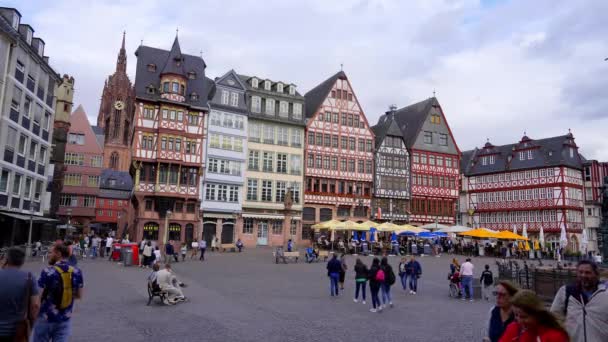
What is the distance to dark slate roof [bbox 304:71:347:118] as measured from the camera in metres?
49.8

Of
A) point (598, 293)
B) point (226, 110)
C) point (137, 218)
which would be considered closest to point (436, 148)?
point (226, 110)

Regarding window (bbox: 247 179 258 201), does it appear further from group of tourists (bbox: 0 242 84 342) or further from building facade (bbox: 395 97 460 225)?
group of tourists (bbox: 0 242 84 342)

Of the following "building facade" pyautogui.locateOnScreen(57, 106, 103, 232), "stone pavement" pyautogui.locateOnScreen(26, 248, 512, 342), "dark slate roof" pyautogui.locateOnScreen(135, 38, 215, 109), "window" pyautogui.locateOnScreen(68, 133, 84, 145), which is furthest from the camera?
"window" pyautogui.locateOnScreen(68, 133, 84, 145)

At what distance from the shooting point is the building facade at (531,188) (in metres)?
54.3

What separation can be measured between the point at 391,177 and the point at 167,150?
78.2 ft

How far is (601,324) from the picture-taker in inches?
173

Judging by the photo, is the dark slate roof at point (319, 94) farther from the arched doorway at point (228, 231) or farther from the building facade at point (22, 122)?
the building facade at point (22, 122)

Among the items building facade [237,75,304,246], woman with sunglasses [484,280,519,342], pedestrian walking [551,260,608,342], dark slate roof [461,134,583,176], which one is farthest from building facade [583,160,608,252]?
woman with sunglasses [484,280,519,342]

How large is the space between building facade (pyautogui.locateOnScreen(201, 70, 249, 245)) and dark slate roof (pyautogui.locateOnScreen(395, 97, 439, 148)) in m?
20.1

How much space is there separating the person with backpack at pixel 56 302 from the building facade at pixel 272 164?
125 ft

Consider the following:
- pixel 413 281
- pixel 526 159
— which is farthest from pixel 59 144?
pixel 526 159

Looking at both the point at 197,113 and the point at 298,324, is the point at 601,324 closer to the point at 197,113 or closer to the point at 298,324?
the point at 298,324

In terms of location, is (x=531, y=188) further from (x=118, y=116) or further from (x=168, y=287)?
(x=118, y=116)

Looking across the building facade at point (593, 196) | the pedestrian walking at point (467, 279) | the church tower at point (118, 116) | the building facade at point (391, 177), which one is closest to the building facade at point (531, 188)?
the building facade at point (593, 196)
